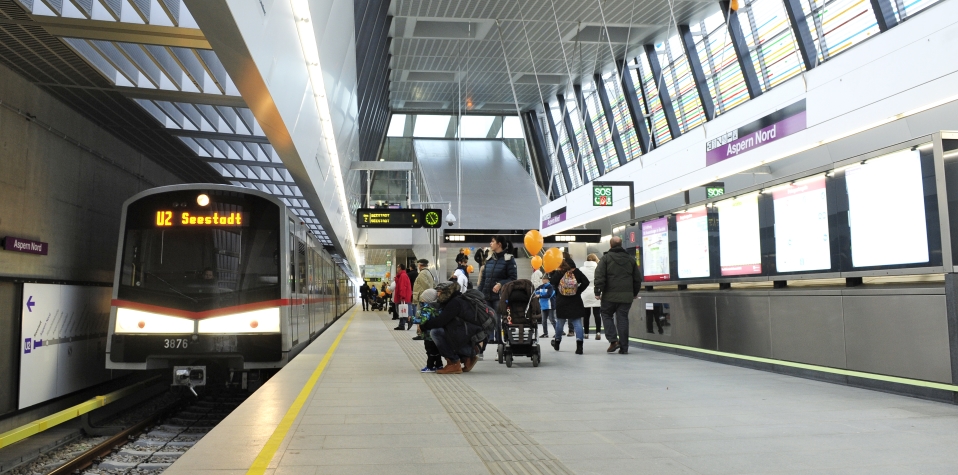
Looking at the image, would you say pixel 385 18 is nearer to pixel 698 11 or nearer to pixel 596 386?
pixel 698 11

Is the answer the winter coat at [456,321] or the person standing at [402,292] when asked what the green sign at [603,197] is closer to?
the person standing at [402,292]

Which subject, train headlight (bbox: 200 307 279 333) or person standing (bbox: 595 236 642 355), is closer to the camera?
train headlight (bbox: 200 307 279 333)

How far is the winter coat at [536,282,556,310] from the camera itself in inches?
570

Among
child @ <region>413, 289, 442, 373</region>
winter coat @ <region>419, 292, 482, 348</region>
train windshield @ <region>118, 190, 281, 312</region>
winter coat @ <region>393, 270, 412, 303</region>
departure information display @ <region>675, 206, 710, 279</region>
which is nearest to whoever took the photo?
winter coat @ <region>419, 292, 482, 348</region>

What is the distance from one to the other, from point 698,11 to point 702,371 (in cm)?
1866

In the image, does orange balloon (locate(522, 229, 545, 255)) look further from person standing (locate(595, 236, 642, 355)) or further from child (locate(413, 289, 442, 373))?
child (locate(413, 289, 442, 373))

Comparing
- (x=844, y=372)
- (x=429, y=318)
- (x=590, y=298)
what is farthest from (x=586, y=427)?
(x=590, y=298)

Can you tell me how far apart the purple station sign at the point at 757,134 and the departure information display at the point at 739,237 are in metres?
5.26

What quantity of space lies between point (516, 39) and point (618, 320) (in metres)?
21.4

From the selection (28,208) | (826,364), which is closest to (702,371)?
(826,364)

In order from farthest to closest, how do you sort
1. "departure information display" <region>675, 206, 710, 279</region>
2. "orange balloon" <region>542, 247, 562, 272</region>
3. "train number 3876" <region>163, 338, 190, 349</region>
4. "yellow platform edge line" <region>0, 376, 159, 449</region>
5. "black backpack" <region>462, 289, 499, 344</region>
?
"orange balloon" <region>542, 247, 562, 272</region> → "departure information display" <region>675, 206, 710, 279</region> → "train number 3876" <region>163, 338, 190, 349</region> → "black backpack" <region>462, 289, 499, 344</region> → "yellow platform edge line" <region>0, 376, 159, 449</region>

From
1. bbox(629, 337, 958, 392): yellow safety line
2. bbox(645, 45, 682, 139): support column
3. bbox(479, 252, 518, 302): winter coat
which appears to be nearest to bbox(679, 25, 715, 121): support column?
bbox(645, 45, 682, 139): support column

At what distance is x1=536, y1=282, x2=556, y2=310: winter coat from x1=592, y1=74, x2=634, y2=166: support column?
15.6 m

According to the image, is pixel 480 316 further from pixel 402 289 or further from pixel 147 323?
pixel 402 289
